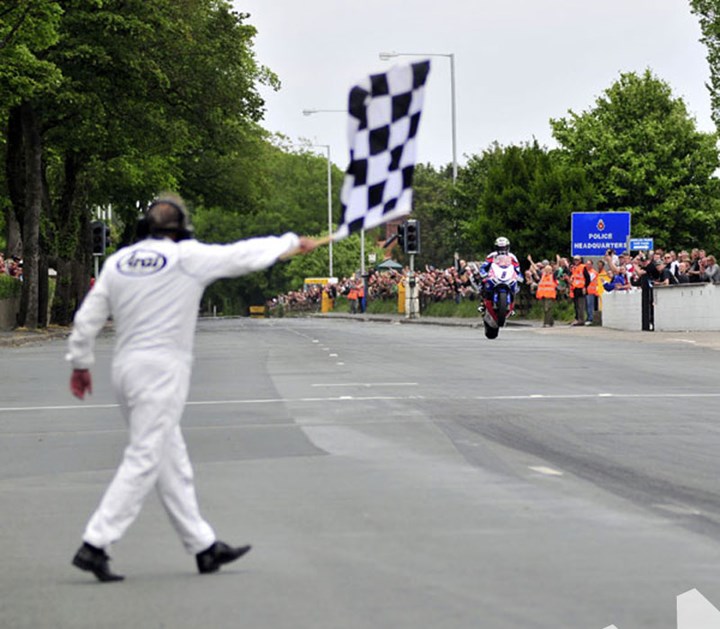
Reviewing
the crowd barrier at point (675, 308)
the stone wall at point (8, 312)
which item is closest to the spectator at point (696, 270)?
the crowd barrier at point (675, 308)

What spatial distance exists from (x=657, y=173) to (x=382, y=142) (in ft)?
242

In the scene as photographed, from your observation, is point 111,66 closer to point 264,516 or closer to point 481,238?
point 481,238

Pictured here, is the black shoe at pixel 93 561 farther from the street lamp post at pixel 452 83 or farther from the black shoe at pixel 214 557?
the street lamp post at pixel 452 83

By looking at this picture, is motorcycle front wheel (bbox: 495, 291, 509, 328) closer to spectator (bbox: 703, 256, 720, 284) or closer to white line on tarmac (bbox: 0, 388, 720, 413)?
spectator (bbox: 703, 256, 720, 284)

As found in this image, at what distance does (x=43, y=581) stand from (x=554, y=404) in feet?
32.9

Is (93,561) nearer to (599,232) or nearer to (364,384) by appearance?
(364,384)

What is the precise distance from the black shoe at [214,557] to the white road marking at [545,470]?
3.95m

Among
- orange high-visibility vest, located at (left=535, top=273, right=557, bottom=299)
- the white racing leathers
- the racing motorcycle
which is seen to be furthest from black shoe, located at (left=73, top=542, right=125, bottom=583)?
orange high-visibility vest, located at (left=535, top=273, right=557, bottom=299)

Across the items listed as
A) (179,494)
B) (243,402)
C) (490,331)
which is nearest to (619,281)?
(490,331)

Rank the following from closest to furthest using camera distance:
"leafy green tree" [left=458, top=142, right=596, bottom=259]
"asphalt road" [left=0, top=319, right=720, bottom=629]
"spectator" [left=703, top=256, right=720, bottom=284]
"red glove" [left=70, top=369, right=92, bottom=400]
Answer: "asphalt road" [left=0, top=319, right=720, bottom=629], "red glove" [left=70, top=369, right=92, bottom=400], "spectator" [left=703, top=256, right=720, bottom=284], "leafy green tree" [left=458, top=142, right=596, bottom=259]

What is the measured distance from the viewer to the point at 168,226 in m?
7.23

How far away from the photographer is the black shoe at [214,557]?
724 centimetres

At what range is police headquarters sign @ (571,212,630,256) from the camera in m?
47.2

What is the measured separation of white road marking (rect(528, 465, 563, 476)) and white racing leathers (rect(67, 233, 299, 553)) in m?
4.09
